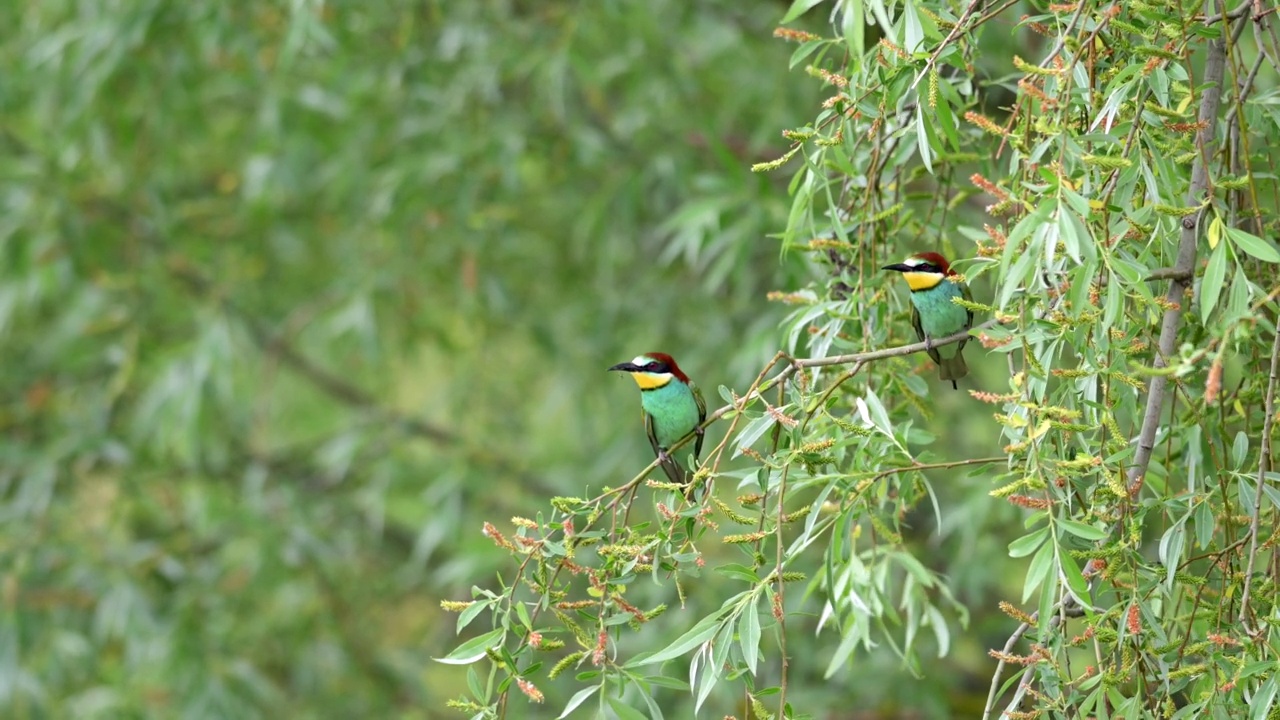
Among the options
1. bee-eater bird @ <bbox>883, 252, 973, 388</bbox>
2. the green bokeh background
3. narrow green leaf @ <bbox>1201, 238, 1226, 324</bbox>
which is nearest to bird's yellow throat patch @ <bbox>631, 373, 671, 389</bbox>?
bee-eater bird @ <bbox>883, 252, 973, 388</bbox>

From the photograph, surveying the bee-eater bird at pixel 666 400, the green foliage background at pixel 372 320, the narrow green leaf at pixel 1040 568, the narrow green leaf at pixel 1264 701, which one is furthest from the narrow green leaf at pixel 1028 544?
the green foliage background at pixel 372 320

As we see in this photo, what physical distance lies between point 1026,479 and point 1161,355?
229 mm

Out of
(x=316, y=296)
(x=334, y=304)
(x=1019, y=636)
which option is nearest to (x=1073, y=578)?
(x=1019, y=636)

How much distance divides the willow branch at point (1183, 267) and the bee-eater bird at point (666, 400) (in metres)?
0.73

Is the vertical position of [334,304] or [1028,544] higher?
[1028,544]

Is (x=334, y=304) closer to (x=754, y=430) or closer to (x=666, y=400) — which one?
(x=666, y=400)

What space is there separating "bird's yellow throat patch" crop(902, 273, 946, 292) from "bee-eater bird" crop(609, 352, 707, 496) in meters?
0.40

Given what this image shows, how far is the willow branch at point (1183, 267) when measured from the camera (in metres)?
1.41

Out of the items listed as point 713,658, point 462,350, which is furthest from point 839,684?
point 713,658

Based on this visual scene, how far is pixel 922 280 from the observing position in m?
1.75

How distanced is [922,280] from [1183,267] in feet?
1.23

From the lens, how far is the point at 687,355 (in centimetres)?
378

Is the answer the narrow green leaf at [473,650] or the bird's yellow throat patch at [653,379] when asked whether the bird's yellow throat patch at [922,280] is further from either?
the narrow green leaf at [473,650]

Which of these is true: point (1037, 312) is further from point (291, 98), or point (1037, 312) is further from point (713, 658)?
point (291, 98)
